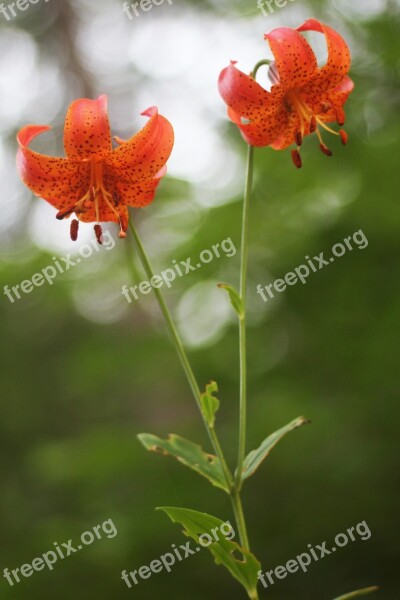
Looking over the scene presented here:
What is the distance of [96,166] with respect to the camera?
4.37 feet

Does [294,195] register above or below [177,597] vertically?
above

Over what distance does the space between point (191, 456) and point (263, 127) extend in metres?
0.68

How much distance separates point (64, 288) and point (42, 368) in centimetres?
102

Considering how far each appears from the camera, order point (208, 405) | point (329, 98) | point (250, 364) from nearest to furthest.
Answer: point (208, 405), point (329, 98), point (250, 364)

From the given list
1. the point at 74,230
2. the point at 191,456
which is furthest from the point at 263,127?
the point at 191,456

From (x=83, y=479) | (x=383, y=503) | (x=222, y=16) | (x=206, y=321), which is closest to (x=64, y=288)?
(x=206, y=321)

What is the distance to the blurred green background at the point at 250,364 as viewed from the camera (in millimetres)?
2326

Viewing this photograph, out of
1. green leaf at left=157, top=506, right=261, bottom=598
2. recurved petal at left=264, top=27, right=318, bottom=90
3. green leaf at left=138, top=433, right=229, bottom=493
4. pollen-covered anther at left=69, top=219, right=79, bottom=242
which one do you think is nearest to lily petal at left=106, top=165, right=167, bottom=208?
pollen-covered anther at left=69, top=219, right=79, bottom=242

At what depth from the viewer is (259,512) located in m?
2.75

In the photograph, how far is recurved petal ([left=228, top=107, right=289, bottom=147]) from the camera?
133 centimetres

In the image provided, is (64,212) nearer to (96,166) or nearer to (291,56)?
(96,166)

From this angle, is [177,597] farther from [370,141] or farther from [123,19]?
[123,19]

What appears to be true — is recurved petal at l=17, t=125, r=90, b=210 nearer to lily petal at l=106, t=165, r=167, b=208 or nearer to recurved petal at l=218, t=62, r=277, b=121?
lily petal at l=106, t=165, r=167, b=208

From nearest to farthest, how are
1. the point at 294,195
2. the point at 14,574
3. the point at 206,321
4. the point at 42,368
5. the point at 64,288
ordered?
the point at 294,195 < the point at 14,574 < the point at 206,321 < the point at 64,288 < the point at 42,368
